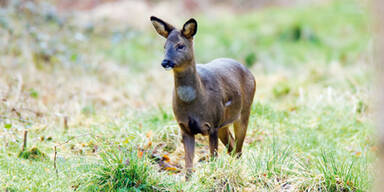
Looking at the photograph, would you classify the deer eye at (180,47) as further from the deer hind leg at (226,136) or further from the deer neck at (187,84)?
the deer hind leg at (226,136)

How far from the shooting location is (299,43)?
1430cm

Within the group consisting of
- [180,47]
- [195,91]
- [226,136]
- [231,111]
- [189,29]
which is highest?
[189,29]

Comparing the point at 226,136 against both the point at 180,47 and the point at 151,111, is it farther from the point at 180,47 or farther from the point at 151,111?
the point at 151,111

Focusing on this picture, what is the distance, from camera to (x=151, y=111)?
691 centimetres

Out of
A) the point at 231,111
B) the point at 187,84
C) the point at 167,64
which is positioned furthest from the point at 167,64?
the point at 231,111

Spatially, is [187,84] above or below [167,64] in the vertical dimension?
below

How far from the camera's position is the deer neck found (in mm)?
4543

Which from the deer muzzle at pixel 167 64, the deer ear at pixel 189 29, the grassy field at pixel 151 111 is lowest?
the grassy field at pixel 151 111

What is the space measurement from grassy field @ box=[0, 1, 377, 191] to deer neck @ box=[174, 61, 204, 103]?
628 millimetres

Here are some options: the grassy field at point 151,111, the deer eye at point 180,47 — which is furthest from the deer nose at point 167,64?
the grassy field at point 151,111

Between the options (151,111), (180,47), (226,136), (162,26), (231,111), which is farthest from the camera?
(151,111)

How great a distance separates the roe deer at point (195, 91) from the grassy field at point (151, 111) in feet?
1.11

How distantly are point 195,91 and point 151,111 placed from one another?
2420 millimetres

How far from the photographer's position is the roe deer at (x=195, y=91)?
4.45 metres
